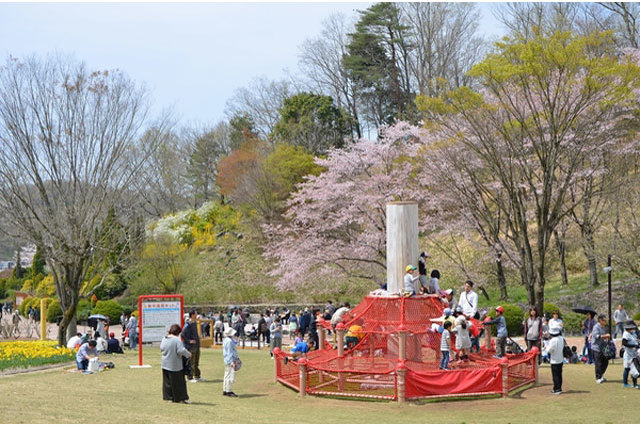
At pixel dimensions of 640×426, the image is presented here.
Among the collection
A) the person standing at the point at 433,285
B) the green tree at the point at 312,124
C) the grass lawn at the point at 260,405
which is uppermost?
the green tree at the point at 312,124

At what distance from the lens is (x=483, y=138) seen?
27781mm

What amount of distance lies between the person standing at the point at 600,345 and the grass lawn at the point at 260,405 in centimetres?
33

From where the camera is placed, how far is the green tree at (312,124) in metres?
52.8

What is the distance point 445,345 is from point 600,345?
368 centimetres

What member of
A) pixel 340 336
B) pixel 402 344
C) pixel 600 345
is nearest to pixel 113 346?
pixel 340 336

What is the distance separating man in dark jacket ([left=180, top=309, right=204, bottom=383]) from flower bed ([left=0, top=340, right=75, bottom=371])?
17.1ft

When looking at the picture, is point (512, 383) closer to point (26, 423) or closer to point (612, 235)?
point (26, 423)

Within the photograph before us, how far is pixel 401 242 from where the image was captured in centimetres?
1830

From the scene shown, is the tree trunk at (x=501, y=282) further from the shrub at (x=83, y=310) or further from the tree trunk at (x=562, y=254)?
the shrub at (x=83, y=310)

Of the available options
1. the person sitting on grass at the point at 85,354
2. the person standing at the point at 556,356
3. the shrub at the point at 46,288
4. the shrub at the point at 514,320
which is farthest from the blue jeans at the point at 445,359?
the shrub at the point at 46,288

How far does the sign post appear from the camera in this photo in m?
20.6

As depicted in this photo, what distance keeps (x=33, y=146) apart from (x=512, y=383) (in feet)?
59.6

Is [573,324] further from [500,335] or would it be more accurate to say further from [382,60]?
[382,60]

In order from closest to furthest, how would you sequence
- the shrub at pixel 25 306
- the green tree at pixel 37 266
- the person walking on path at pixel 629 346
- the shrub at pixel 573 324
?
the person walking on path at pixel 629 346
the shrub at pixel 573 324
the shrub at pixel 25 306
the green tree at pixel 37 266
